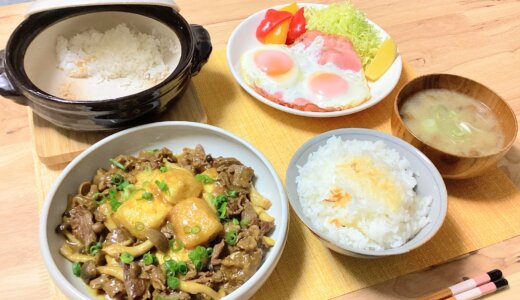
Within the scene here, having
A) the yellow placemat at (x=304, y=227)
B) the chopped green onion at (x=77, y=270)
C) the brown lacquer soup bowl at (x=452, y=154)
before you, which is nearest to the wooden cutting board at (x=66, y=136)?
the yellow placemat at (x=304, y=227)

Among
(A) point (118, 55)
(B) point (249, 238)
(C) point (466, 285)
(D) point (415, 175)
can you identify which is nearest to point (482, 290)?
(C) point (466, 285)

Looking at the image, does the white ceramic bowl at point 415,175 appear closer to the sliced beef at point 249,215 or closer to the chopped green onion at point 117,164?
the sliced beef at point 249,215

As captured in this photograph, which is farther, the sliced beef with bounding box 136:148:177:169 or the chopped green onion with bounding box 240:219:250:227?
the sliced beef with bounding box 136:148:177:169

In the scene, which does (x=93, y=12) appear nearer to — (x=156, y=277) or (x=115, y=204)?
(x=115, y=204)

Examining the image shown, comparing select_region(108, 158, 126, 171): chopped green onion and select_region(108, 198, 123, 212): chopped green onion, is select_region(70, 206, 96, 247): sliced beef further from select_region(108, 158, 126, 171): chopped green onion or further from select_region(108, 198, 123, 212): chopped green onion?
select_region(108, 158, 126, 171): chopped green onion

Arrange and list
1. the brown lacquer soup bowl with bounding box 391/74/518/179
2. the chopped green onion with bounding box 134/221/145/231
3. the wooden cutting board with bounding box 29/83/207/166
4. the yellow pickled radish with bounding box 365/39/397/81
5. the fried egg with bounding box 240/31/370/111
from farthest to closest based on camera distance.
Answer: the yellow pickled radish with bounding box 365/39/397/81
the fried egg with bounding box 240/31/370/111
the wooden cutting board with bounding box 29/83/207/166
the brown lacquer soup bowl with bounding box 391/74/518/179
the chopped green onion with bounding box 134/221/145/231

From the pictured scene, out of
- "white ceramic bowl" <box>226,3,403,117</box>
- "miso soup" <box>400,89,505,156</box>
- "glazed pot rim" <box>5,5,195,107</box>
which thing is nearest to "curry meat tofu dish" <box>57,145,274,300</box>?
"glazed pot rim" <box>5,5,195,107</box>
